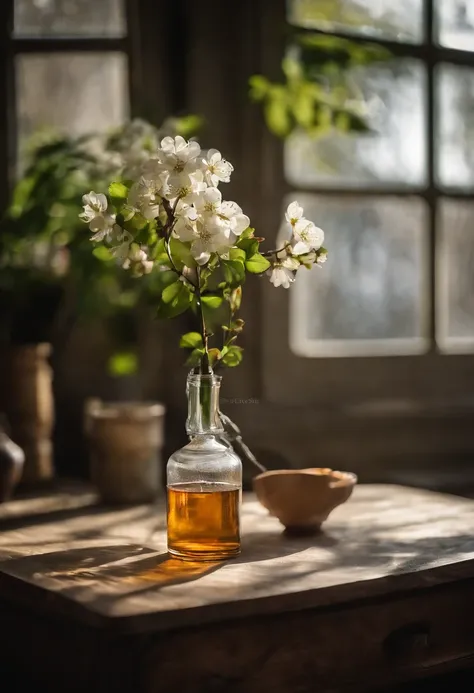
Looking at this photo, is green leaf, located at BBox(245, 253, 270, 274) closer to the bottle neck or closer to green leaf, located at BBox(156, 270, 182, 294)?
the bottle neck

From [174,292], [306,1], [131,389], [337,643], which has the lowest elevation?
[337,643]

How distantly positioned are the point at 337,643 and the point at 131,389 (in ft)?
3.38

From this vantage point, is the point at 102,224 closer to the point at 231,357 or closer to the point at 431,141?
the point at 231,357

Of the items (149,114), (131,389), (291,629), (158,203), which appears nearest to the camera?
(291,629)

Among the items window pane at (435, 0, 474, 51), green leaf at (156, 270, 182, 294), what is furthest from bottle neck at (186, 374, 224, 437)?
window pane at (435, 0, 474, 51)

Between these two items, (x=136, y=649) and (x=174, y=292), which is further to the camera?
(x=174, y=292)

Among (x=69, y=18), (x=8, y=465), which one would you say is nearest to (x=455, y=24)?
(x=69, y=18)

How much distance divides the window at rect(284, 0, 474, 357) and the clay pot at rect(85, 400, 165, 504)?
1.72 ft

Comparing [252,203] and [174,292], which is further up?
[252,203]

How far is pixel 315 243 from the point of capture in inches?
54.4

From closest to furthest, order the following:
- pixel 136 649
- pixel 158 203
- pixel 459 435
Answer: pixel 136 649 < pixel 158 203 < pixel 459 435

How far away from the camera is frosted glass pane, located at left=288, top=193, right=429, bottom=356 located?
7.55 ft

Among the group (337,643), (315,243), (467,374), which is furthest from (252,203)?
(337,643)

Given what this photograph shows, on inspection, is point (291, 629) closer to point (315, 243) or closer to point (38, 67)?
point (315, 243)
